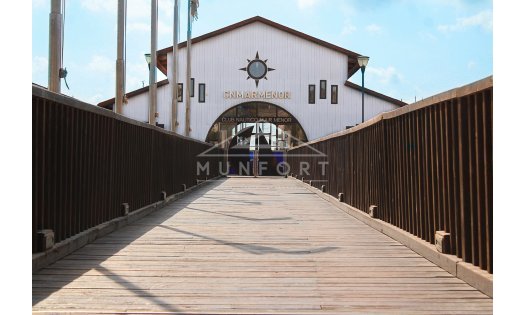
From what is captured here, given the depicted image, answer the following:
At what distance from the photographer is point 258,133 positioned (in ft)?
119

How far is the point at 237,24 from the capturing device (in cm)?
3500

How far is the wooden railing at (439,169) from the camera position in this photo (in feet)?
12.5

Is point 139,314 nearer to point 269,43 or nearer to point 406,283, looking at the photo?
point 406,283

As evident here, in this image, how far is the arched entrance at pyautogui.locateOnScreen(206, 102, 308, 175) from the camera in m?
35.3

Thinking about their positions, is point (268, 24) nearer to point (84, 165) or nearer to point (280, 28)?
point (280, 28)

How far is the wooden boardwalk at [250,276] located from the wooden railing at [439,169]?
0.38m

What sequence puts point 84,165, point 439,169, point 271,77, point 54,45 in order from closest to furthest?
point 439,169, point 84,165, point 54,45, point 271,77

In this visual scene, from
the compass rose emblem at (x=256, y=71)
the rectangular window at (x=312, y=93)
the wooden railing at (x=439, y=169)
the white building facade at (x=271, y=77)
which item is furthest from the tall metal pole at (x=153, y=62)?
the rectangular window at (x=312, y=93)

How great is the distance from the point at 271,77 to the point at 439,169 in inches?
1217

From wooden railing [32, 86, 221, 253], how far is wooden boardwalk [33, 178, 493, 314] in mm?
423

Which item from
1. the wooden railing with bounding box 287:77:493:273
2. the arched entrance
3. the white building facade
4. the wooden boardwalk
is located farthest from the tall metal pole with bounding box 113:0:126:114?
the white building facade

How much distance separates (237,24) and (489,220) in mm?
32993

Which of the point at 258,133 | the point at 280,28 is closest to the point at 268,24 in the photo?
the point at 280,28

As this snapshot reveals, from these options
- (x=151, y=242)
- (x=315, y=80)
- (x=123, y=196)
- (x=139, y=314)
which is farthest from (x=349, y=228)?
(x=315, y=80)
